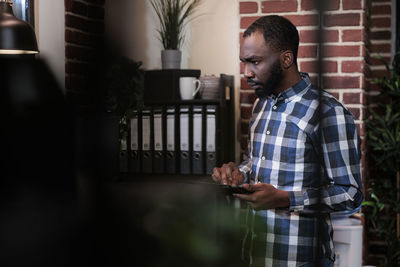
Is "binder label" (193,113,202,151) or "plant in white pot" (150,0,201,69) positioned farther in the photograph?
"binder label" (193,113,202,151)

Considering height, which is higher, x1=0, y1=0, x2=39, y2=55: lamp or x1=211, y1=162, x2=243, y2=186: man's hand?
x1=0, y1=0, x2=39, y2=55: lamp

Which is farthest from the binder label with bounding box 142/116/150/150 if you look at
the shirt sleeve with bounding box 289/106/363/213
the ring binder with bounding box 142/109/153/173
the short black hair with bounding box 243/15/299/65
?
the shirt sleeve with bounding box 289/106/363/213

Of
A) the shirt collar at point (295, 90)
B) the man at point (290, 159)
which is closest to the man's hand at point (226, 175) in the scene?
the man at point (290, 159)

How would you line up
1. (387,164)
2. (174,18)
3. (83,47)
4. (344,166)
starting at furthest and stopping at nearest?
(387,164)
(344,166)
(174,18)
(83,47)

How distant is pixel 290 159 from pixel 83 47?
356 mm

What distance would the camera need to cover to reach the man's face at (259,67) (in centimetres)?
24

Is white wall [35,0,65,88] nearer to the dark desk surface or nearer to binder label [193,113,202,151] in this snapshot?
the dark desk surface

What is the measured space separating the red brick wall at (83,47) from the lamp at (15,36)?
0.01m

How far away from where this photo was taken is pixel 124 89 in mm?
152

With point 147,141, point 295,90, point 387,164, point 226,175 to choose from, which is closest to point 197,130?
point 295,90

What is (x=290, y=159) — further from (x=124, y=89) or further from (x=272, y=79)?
A: (x=124, y=89)

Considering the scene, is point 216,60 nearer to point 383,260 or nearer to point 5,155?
point 5,155

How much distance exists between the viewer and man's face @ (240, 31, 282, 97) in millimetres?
243

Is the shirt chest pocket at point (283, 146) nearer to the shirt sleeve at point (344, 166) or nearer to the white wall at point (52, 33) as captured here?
the shirt sleeve at point (344, 166)
